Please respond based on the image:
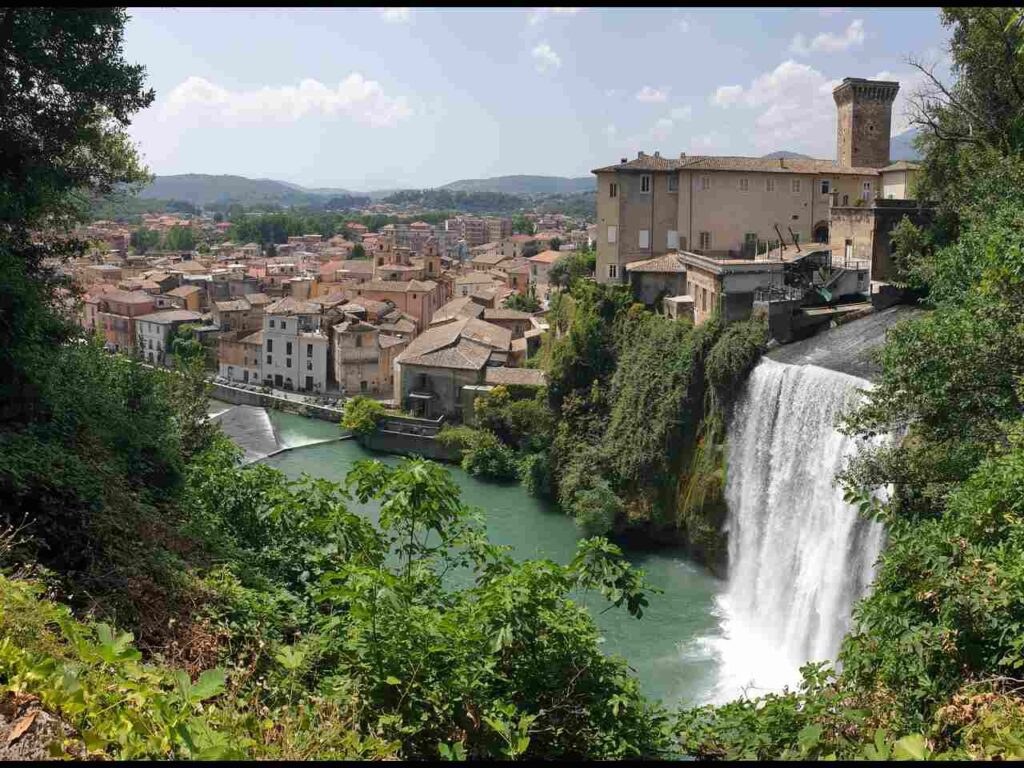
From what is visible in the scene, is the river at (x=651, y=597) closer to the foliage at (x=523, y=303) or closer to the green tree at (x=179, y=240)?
the foliage at (x=523, y=303)

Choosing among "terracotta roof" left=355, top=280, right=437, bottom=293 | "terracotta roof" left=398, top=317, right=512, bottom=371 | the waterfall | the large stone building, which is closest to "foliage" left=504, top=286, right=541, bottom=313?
"terracotta roof" left=355, top=280, right=437, bottom=293

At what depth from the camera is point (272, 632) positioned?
550cm

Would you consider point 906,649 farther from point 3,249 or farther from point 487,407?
point 487,407

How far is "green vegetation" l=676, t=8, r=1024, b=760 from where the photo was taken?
15.0 ft

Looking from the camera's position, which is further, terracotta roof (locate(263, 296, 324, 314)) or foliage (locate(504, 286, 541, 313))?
foliage (locate(504, 286, 541, 313))

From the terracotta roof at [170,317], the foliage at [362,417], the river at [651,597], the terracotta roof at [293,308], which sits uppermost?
the terracotta roof at [293,308]

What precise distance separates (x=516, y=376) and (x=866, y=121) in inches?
567

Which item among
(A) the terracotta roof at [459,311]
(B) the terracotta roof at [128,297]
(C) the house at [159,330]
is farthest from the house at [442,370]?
(B) the terracotta roof at [128,297]

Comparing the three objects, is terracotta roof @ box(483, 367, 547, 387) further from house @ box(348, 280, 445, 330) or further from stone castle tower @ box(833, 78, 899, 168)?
house @ box(348, 280, 445, 330)

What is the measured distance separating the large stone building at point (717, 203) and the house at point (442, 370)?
5800mm

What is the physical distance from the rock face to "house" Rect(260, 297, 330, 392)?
118ft

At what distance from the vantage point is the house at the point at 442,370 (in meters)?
31.5

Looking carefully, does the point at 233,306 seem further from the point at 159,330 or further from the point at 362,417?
the point at 362,417

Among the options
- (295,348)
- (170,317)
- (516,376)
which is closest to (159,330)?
(170,317)
